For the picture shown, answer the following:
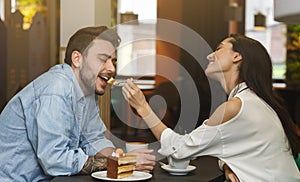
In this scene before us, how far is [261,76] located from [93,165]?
746 millimetres

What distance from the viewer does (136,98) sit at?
6.93 ft

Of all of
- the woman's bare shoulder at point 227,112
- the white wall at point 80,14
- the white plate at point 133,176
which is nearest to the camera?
the white plate at point 133,176

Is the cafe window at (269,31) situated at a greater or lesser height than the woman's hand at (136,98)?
A: greater

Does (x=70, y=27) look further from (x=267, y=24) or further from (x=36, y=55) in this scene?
(x=267, y=24)

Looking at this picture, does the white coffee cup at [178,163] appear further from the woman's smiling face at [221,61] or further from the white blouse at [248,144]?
the woman's smiling face at [221,61]

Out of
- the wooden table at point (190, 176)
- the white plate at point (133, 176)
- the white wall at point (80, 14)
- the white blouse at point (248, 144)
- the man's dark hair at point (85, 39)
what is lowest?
the wooden table at point (190, 176)

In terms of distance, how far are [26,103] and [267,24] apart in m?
6.60

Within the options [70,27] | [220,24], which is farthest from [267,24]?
[70,27]

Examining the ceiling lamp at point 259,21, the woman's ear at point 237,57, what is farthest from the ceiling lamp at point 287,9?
the ceiling lamp at point 259,21

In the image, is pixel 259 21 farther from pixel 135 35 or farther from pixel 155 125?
pixel 155 125

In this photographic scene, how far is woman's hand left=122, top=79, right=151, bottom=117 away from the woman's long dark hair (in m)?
0.42

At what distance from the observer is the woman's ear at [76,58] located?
2.17m

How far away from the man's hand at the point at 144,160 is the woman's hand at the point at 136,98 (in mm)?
176

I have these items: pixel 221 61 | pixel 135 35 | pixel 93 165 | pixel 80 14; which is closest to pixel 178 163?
pixel 93 165
